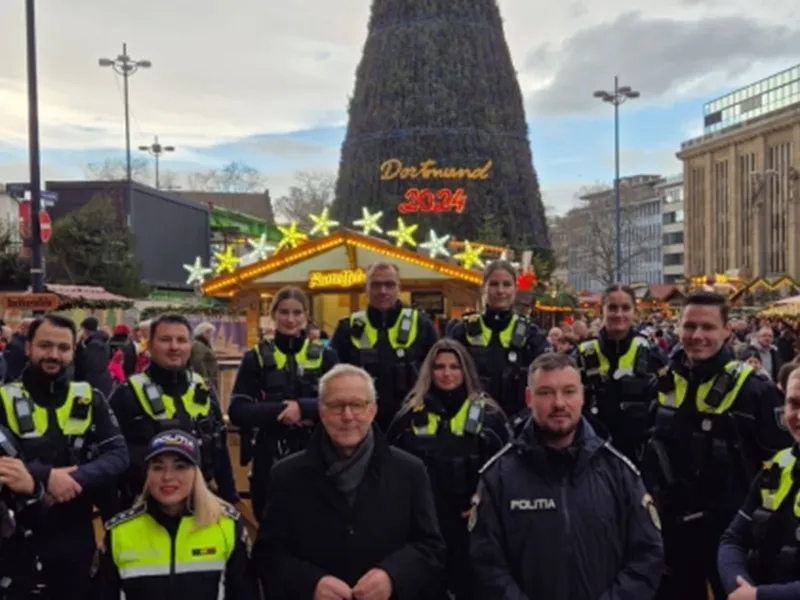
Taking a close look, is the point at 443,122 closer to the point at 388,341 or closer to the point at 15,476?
the point at 388,341

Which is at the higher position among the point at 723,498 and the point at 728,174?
the point at 728,174

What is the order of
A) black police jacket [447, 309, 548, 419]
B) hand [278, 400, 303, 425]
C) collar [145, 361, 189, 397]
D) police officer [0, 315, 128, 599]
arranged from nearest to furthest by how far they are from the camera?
police officer [0, 315, 128, 599] < collar [145, 361, 189, 397] < hand [278, 400, 303, 425] < black police jacket [447, 309, 548, 419]

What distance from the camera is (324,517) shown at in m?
3.93

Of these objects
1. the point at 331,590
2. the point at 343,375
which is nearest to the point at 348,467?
the point at 343,375

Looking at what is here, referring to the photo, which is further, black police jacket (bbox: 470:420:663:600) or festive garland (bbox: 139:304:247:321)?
festive garland (bbox: 139:304:247:321)

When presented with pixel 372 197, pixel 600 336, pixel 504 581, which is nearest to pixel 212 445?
pixel 504 581

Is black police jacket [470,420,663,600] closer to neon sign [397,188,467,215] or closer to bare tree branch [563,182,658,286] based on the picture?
neon sign [397,188,467,215]

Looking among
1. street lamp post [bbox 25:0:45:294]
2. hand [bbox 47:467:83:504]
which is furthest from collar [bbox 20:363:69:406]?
street lamp post [bbox 25:0:45:294]

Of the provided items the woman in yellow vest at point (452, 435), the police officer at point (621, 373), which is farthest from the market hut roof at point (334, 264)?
the woman in yellow vest at point (452, 435)

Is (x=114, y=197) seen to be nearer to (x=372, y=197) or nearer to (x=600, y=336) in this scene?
(x=372, y=197)

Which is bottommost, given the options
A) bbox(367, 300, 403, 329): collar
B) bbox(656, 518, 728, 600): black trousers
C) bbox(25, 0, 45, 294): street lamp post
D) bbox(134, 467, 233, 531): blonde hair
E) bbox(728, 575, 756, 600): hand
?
bbox(656, 518, 728, 600): black trousers

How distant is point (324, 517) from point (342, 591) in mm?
308

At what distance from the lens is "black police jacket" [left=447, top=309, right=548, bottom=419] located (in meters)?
6.52

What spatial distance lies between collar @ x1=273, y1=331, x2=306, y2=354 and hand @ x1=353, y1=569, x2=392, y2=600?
245 cm
